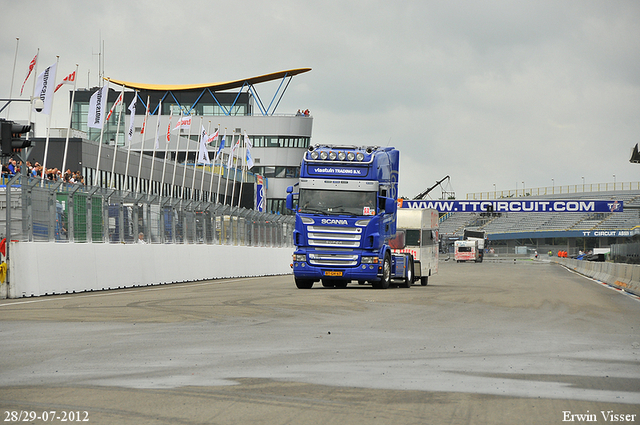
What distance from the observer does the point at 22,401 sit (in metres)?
6.36

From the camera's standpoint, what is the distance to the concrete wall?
62.4ft

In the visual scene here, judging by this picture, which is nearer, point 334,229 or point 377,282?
point 334,229

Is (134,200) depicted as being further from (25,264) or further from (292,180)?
(292,180)

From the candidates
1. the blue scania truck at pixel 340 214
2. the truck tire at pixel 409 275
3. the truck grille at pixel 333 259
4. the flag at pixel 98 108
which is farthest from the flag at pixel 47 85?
the truck tire at pixel 409 275

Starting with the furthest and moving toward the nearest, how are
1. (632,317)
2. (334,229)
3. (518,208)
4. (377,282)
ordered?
(518,208)
(377,282)
(334,229)
(632,317)

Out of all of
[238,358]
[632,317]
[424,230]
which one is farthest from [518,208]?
[238,358]

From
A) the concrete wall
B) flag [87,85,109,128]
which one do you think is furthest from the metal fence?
flag [87,85,109,128]

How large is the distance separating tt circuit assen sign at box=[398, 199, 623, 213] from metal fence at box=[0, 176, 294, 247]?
4406 cm

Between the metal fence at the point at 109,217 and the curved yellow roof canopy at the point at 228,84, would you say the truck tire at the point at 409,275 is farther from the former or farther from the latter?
the curved yellow roof canopy at the point at 228,84

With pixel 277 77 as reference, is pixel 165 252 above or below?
below

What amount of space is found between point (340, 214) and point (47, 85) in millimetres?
11618

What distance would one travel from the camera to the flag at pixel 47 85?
90.5ft

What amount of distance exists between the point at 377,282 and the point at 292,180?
6865 centimetres

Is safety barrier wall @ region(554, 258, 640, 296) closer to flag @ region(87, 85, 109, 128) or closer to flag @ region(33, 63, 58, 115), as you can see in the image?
flag @ region(33, 63, 58, 115)
